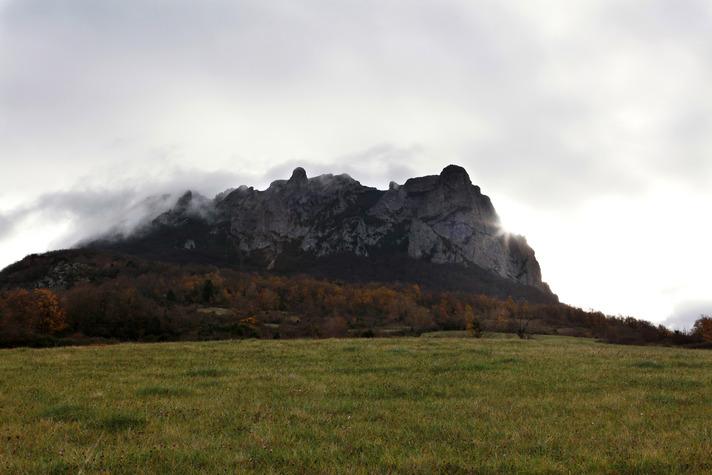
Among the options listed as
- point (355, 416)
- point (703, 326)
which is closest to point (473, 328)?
point (703, 326)

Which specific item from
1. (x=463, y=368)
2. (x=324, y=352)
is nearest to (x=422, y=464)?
(x=463, y=368)

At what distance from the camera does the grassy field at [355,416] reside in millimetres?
9688

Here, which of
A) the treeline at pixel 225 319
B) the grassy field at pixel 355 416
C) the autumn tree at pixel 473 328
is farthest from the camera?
the treeline at pixel 225 319

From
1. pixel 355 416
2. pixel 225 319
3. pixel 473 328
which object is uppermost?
pixel 355 416

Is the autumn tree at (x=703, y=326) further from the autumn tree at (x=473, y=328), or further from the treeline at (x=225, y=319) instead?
the autumn tree at (x=473, y=328)

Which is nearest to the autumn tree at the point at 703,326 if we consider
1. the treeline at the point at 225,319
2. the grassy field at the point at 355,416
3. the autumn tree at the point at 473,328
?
the treeline at the point at 225,319

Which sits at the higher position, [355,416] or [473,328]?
[355,416]

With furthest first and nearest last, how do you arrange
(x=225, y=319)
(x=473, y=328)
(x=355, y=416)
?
(x=225, y=319), (x=473, y=328), (x=355, y=416)

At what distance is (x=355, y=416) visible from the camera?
1386 cm

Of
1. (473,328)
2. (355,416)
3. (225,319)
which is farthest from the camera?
(225,319)

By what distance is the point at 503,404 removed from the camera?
51.5 ft

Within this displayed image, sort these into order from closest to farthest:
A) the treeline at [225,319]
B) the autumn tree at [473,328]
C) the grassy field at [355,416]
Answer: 1. the grassy field at [355,416]
2. the autumn tree at [473,328]
3. the treeline at [225,319]

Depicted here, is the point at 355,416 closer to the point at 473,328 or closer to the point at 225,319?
the point at 473,328

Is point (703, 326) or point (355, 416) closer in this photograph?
point (355, 416)
